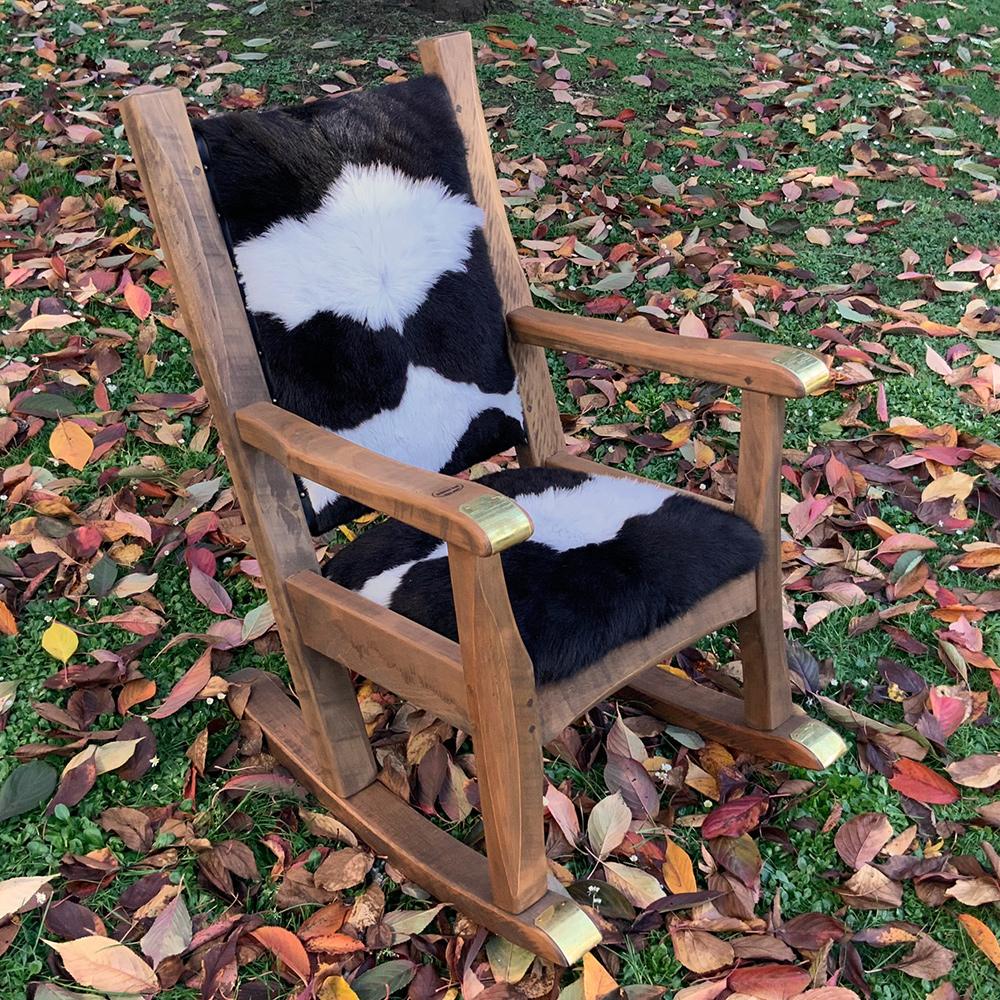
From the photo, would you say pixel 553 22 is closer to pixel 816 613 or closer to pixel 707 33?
pixel 707 33

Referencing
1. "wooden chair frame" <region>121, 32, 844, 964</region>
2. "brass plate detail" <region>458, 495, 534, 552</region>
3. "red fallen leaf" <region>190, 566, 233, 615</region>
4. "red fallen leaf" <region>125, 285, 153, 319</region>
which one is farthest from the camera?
"red fallen leaf" <region>125, 285, 153, 319</region>

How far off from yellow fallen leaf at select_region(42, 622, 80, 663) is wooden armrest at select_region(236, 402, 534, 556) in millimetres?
728

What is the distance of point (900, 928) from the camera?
4.80 feet

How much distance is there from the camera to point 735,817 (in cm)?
162

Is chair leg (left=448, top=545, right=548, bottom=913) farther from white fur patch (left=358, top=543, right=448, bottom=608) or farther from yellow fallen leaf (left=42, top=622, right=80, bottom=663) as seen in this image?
yellow fallen leaf (left=42, top=622, right=80, bottom=663)

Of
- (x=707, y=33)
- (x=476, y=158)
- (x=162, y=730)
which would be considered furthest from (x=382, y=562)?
(x=707, y=33)

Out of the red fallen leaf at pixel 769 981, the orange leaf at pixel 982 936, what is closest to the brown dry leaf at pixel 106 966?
the red fallen leaf at pixel 769 981

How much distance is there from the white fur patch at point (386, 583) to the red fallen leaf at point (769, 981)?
2.27 feet

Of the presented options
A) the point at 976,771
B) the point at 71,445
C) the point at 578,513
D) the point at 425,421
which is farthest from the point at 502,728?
the point at 71,445

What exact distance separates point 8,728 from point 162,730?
0.84ft

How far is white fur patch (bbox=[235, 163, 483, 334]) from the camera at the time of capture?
1.50 m

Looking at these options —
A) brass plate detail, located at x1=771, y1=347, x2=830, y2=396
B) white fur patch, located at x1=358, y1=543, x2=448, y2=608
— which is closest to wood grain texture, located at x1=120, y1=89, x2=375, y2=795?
white fur patch, located at x1=358, y1=543, x2=448, y2=608

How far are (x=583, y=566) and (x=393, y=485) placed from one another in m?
0.32

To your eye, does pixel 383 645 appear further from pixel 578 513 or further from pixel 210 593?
pixel 210 593
